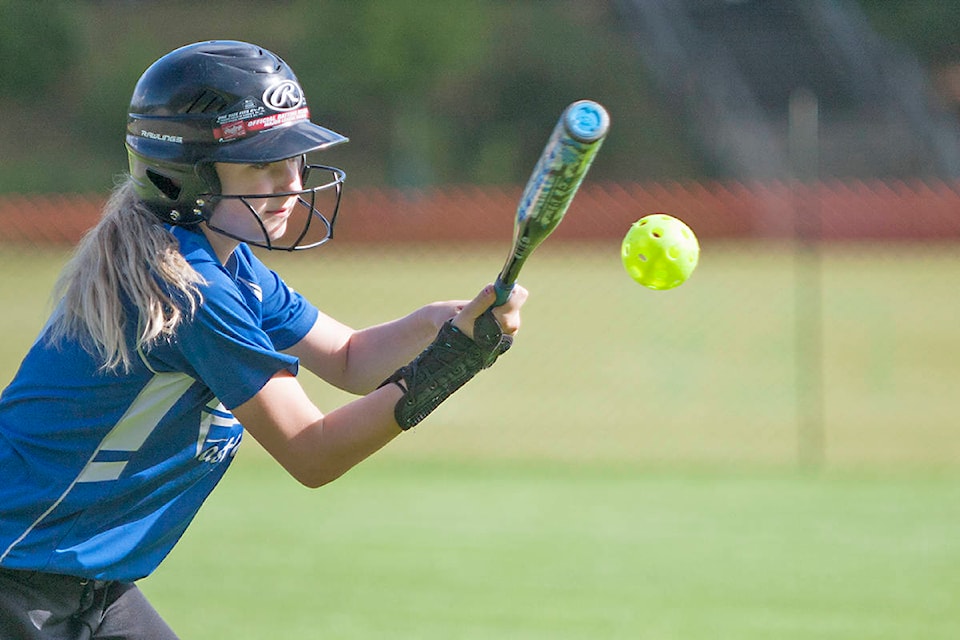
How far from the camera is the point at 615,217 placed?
16156 mm

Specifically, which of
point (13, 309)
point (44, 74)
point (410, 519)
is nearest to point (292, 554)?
point (410, 519)

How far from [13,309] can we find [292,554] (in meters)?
8.96

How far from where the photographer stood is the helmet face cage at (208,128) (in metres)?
3.47

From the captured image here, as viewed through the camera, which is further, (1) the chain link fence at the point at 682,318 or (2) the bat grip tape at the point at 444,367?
(1) the chain link fence at the point at 682,318

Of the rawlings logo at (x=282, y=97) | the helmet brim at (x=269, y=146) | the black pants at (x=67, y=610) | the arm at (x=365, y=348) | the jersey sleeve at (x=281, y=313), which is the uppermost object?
the rawlings logo at (x=282, y=97)

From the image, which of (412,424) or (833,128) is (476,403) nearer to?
(412,424)

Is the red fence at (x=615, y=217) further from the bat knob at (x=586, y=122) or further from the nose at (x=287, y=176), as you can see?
the bat knob at (x=586, y=122)

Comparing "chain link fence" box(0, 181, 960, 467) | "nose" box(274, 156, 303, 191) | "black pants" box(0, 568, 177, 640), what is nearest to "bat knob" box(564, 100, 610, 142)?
"nose" box(274, 156, 303, 191)

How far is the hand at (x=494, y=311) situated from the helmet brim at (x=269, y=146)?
57cm

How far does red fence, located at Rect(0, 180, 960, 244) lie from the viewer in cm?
1312

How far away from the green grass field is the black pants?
2415 millimetres

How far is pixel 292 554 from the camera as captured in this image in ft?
25.0

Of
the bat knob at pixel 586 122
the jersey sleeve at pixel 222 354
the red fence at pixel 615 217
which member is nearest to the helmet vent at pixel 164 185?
the jersey sleeve at pixel 222 354

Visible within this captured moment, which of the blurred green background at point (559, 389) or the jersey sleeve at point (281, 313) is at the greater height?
the jersey sleeve at point (281, 313)
